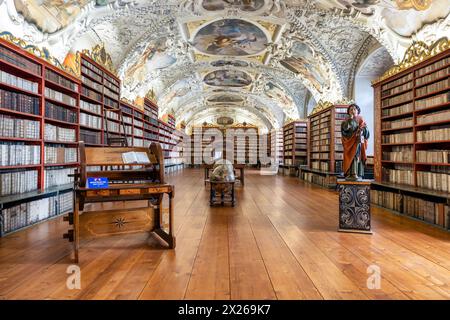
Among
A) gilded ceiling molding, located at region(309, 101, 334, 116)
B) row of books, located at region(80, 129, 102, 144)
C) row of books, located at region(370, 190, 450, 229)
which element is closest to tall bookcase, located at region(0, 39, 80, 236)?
row of books, located at region(80, 129, 102, 144)

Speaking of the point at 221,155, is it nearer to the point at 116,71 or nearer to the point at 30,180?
the point at 116,71

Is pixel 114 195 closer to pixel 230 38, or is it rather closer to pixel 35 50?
pixel 35 50

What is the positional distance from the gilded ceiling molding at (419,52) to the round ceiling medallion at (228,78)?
965 centimetres

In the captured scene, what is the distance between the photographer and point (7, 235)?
422 cm

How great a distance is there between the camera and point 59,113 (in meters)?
6.06

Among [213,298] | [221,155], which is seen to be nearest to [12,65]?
[213,298]

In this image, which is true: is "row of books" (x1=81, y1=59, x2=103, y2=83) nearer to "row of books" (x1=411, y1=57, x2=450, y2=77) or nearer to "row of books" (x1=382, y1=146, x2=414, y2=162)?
"row of books" (x1=411, y1=57, x2=450, y2=77)

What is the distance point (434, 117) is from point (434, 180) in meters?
1.28

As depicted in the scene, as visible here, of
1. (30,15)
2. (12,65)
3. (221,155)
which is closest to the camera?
(12,65)

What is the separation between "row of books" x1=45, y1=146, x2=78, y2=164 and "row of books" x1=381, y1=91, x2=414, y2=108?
7.94 m

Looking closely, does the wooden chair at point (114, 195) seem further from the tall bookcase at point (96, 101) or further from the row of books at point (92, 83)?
the row of books at point (92, 83)

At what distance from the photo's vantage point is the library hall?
108 inches

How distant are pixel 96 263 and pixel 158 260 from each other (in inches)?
27.2

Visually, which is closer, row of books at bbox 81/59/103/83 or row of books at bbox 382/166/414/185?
row of books at bbox 382/166/414/185
